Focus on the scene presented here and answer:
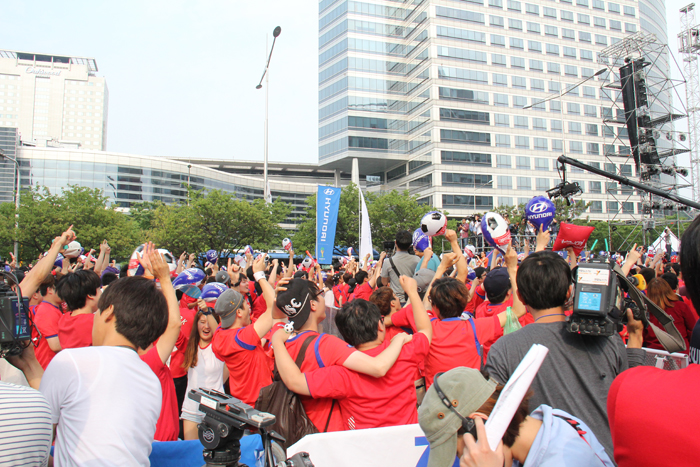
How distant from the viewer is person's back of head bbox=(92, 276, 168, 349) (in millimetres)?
2158

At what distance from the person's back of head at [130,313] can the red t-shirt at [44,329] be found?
2.48m

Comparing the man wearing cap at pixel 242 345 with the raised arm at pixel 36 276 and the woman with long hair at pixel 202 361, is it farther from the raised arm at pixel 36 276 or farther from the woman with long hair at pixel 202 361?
the raised arm at pixel 36 276

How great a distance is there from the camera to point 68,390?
1.83m

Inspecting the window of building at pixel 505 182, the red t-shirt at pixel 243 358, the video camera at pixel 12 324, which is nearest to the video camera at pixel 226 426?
the video camera at pixel 12 324

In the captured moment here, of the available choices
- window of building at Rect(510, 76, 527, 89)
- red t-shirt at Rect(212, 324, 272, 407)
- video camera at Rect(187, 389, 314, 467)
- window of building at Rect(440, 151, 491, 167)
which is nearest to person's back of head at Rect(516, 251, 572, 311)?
video camera at Rect(187, 389, 314, 467)

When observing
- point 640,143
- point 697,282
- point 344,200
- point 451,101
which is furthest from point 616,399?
point 451,101

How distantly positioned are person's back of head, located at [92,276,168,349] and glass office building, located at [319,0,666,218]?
53.9 meters

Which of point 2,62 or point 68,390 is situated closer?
point 68,390

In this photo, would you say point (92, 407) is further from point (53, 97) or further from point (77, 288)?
point (53, 97)

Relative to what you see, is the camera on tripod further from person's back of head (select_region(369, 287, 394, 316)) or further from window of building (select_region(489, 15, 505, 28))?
window of building (select_region(489, 15, 505, 28))

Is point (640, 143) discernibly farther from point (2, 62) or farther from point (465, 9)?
point (2, 62)

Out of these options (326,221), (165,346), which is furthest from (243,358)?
(326,221)

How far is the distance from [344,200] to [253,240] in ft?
34.7

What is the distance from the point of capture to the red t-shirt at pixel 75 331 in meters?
3.95
